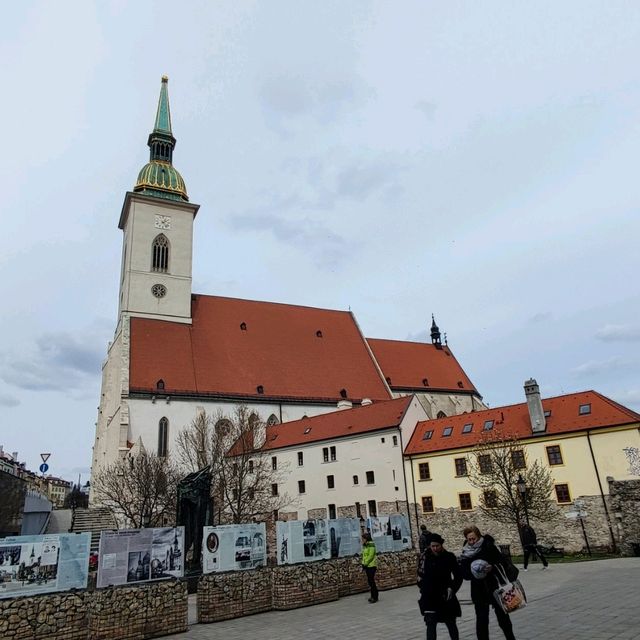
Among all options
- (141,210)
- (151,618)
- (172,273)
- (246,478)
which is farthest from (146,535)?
(141,210)

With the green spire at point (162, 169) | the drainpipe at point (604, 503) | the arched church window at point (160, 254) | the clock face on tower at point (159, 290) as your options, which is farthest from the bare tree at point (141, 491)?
the green spire at point (162, 169)

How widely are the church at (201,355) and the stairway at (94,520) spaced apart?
3.78 m

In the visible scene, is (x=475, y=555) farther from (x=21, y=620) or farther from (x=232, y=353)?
(x=232, y=353)

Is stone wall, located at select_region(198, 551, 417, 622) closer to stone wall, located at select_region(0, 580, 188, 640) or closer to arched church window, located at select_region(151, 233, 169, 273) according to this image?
stone wall, located at select_region(0, 580, 188, 640)

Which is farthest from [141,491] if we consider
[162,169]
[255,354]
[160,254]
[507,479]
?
[162,169]

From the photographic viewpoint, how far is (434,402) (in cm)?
4928

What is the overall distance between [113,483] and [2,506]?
77.2ft

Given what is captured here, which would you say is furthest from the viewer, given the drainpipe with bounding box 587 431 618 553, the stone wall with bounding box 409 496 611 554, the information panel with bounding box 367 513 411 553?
the stone wall with bounding box 409 496 611 554

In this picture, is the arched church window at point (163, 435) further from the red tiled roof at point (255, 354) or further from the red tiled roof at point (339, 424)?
the red tiled roof at point (339, 424)

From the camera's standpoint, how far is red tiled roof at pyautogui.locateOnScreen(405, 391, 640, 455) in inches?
1053

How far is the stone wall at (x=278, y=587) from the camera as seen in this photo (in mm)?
11859

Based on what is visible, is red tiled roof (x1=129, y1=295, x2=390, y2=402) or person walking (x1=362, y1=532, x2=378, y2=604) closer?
person walking (x1=362, y1=532, x2=378, y2=604)

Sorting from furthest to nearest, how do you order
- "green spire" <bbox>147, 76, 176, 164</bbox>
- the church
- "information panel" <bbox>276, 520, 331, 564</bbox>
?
"green spire" <bbox>147, 76, 176, 164</bbox>
the church
"information panel" <bbox>276, 520, 331, 564</bbox>

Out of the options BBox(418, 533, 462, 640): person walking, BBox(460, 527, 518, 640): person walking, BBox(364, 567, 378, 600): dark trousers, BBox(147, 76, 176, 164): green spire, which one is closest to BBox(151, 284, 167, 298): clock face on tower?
BBox(147, 76, 176, 164): green spire
